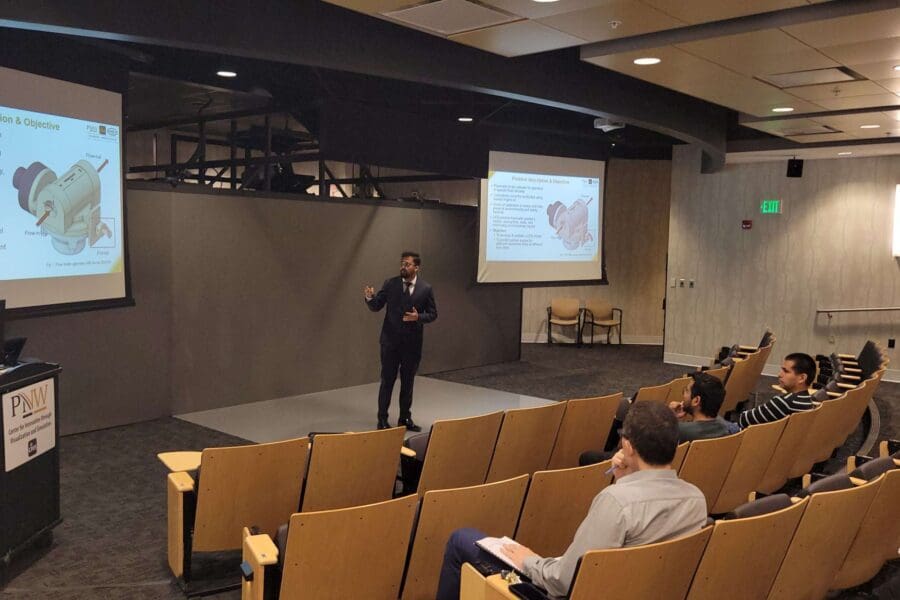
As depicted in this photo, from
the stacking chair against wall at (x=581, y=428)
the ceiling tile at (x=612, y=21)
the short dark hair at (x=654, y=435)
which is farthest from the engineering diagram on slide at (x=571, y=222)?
the short dark hair at (x=654, y=435)

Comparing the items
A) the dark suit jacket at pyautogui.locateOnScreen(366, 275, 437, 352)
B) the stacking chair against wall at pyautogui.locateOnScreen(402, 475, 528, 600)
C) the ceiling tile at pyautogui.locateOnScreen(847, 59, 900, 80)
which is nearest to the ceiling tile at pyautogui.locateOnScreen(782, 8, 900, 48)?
the ceiling tile at pyautogui.locateOnScreen(847, 59, 900, 80)

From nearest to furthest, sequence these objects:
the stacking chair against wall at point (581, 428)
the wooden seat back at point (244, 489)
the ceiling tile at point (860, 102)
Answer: the wooden seat back at point (244, 489) → the stacking chair against wall at point (581, 428) → the ceiling tile at point (860, 102)

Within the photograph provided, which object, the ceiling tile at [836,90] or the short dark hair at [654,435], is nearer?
the short dark hair at [654,435]

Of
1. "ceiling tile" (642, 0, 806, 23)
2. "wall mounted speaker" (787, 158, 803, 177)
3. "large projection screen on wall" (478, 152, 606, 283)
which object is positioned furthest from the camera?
"wall mounted speaker" (787, 158, 803, 177)

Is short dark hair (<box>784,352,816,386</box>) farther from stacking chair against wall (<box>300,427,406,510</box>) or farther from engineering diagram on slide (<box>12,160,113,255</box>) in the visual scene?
engineering diagram on slide (<box>12,160,113,255</box>)

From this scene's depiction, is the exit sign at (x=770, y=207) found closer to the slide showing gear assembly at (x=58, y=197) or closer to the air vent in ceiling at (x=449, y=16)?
the air vent in ceiling at (x=449, y=16)

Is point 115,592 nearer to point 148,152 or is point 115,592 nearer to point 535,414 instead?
point 535,414

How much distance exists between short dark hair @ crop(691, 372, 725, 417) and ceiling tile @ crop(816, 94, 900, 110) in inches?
161

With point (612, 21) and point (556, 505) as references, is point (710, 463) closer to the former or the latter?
point (556, 505)

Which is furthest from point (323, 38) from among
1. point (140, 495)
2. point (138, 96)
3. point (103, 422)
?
point (138, 96)

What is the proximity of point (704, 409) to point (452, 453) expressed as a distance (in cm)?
142

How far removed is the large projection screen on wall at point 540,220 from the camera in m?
8.92

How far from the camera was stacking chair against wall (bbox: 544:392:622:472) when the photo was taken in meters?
4.76

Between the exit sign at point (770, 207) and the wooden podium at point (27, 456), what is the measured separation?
389 inches
